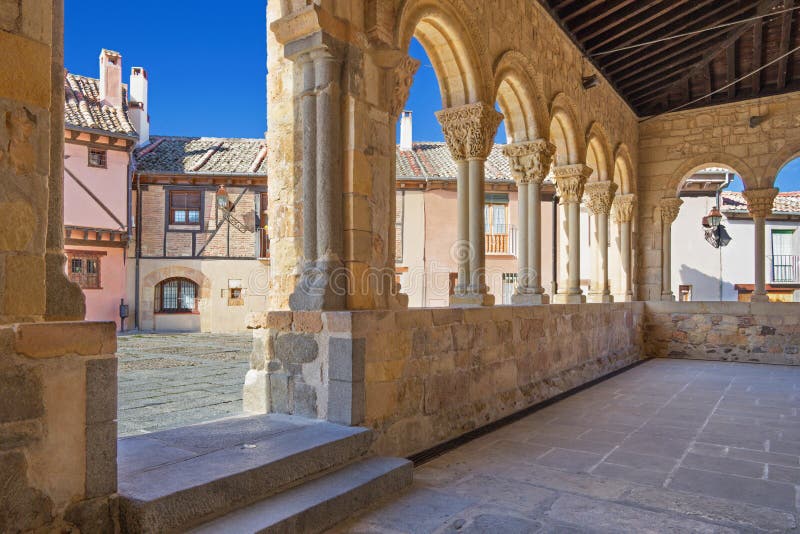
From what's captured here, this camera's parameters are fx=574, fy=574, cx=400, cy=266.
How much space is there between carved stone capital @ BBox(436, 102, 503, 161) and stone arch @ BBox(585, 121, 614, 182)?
3.37m

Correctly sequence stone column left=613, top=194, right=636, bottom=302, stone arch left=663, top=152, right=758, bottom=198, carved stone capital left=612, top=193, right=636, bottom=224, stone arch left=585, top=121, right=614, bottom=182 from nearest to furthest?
stone arch left=585, top=121, right=614, bottom=182
stone arch left=663, top=152, right=758, bottom=198
stone column left=613, top=194, right=636, bottom=302
carved stone capital left=612, top=193, right=636, bottom=224

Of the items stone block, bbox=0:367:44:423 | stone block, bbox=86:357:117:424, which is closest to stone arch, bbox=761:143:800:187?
stone block, bbox=86:357:117:424

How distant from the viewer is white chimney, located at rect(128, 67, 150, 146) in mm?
15609

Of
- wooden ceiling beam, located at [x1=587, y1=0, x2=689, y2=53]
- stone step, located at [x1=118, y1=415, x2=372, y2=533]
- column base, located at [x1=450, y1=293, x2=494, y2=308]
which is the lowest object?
stone step, located at [x1=118, y1=415, x2=372, y2=533]

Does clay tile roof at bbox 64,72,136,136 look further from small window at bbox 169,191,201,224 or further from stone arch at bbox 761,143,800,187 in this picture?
stone arch at bbox 761,143,800,187

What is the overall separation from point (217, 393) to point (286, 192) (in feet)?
7.83

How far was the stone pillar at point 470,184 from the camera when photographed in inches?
164

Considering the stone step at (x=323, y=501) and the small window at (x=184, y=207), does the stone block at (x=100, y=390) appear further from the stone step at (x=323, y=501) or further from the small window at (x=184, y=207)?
the small window at (x=184, y=207)

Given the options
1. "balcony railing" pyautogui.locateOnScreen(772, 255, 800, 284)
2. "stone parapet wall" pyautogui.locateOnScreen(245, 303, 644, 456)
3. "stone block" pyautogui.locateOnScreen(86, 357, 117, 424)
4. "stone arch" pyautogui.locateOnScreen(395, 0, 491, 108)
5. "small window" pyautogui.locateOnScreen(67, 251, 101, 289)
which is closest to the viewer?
"stone block" pyautogui.locateOnScreen(86, 357, 117, 424)

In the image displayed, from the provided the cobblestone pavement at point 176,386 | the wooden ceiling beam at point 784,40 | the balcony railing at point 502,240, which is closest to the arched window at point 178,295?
the cobblestone pavement at point 176,386

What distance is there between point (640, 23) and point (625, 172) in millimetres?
2633

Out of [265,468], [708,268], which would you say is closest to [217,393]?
[265,468]

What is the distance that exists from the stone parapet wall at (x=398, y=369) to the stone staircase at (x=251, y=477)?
0.18m

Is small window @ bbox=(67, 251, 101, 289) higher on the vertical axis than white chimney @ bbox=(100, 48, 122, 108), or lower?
lower
